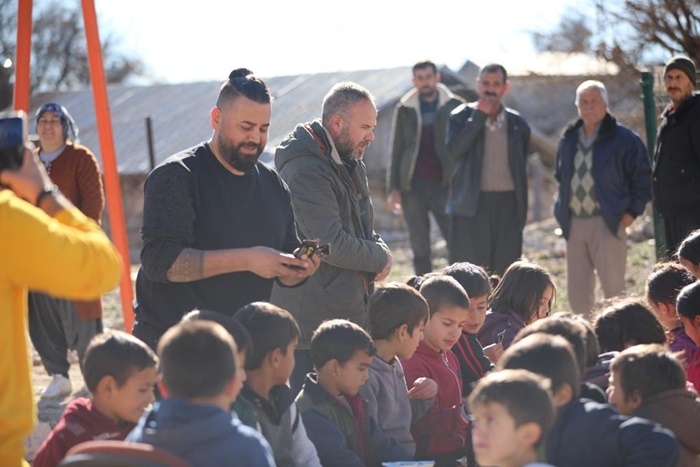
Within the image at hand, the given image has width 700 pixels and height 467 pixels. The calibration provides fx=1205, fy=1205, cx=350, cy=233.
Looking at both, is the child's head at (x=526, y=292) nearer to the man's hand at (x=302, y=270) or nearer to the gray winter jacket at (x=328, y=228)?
the gray winter jacket at (x=328, y=228)

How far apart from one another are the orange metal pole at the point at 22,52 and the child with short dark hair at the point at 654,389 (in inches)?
→ 241

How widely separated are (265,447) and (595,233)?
21.6 feet

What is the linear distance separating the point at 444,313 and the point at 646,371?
64.8 inches

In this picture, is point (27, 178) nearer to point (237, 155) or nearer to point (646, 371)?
point (237, 155)

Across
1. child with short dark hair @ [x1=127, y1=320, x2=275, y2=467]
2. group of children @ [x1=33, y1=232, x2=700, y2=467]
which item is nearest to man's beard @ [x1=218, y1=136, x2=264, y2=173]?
group of children @ [x1=33, y1=232, x2=700, y2=467]

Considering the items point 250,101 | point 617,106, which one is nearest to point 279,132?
point 617,106

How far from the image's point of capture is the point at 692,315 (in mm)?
5809

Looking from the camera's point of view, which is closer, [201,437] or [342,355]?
[201,437]

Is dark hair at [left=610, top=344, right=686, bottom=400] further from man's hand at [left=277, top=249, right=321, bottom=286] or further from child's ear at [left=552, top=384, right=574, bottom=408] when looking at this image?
man's hand at [left=277, top=249, right=321, bottom=286]

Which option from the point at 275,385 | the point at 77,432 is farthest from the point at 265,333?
the point at 77,432

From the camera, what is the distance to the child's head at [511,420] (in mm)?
3936

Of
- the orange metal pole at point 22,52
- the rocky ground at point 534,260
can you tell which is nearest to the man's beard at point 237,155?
the rocky ground at point 534,260

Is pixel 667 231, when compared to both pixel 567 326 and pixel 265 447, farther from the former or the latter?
pixel 265 447

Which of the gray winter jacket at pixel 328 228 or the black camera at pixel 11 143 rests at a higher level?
the black camera at pixel 11 143
